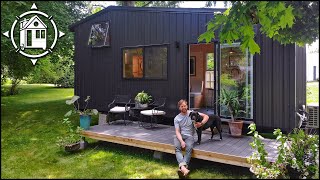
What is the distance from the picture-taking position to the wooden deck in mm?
4699

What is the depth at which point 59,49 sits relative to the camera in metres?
13.1

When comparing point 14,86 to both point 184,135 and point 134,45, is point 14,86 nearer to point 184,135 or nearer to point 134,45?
point 134,45

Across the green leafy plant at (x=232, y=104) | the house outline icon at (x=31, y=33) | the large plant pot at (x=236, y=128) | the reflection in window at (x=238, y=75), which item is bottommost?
the large plant pot at (x=236, y=128)

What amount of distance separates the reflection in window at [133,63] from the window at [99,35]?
2.75 feet

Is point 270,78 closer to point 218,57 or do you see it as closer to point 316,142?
point 218,57

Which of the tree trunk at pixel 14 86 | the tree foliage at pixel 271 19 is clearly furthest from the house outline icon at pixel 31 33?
the tree trunk at pixel 14 86

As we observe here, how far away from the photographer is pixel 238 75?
6465mm

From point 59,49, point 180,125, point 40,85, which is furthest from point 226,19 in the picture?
point 40,85

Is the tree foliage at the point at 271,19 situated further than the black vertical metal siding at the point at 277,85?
No

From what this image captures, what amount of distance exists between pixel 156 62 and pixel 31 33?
3.58 metres

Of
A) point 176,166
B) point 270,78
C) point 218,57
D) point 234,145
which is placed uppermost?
point 218,57

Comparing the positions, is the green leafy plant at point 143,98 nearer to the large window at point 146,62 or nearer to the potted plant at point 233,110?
the large window at point 146,62

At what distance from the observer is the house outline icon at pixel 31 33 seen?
800 cm

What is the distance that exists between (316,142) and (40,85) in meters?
20.3
